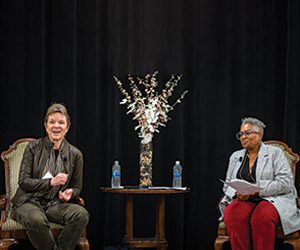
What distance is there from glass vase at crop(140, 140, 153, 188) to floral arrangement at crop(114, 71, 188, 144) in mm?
48

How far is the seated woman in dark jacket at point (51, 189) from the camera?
4508mm

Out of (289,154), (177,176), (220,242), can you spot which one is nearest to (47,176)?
(177,176)

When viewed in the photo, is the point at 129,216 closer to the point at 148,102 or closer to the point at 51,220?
the point at 51,220

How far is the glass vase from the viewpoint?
5.31 meters

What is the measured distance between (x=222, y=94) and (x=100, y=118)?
109cm

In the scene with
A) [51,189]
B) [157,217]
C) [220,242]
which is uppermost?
[51,189]

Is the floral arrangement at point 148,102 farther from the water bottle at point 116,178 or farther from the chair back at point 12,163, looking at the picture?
the chair back at point 12,163

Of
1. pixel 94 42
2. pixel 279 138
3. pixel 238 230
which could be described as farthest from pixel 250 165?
pixel 94 42

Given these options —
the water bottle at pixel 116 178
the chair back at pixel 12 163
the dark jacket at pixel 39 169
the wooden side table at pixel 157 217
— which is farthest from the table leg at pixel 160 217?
the chair back at pixel 12 163

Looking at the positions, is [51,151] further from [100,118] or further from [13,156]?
[100,118]

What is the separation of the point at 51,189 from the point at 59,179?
0.21 metres

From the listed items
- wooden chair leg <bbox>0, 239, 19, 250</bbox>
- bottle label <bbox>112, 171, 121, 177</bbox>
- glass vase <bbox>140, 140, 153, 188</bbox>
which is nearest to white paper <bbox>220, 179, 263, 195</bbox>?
glass vase <bbox>140, 140, 153, 188</bbox>

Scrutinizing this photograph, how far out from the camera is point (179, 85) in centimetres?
578

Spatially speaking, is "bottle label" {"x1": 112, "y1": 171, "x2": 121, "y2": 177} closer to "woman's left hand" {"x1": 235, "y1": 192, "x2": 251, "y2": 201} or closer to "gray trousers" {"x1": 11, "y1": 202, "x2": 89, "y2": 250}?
"gray trousers" {"x1": 11, "y1": 202, "x2": 89, "y2": 250}
